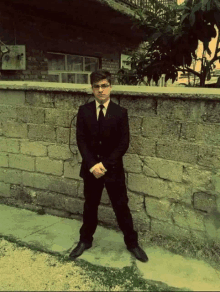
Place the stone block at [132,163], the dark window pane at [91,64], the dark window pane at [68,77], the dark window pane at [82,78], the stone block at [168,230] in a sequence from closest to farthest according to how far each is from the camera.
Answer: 1. the stone block at [168,230]
2. the stone block at [132,163]
3. the dark window pane at [68,77]
4. the dark window pane at [82,78]
5. the dark window pane at [91,64]

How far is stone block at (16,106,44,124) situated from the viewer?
3.61 metres

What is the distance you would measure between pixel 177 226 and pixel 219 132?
1086 millimetres

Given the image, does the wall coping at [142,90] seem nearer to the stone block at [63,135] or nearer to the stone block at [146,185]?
the stone block at [63,135]

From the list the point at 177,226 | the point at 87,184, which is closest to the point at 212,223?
the point at 177,226

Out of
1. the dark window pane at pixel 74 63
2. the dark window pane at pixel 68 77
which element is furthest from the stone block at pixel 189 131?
the dark window pane at pixel 74 63

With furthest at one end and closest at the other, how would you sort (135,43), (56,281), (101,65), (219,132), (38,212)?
(135,43) < (101,65) < (38,212) < (219,132) < (56,281)

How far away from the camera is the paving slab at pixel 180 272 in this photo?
2.46 meters

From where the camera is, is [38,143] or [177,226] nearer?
[177,226]

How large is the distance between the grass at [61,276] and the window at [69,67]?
4773mm

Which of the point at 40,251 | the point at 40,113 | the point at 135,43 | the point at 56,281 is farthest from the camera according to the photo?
the point at 135,43

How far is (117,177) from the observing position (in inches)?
107

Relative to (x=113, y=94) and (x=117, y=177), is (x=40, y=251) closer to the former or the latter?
(x=117, y=177)

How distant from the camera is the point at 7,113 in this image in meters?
3.83

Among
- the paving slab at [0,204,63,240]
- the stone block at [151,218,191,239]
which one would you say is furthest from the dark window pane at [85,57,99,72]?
the stone block at [151,218,191,239]
